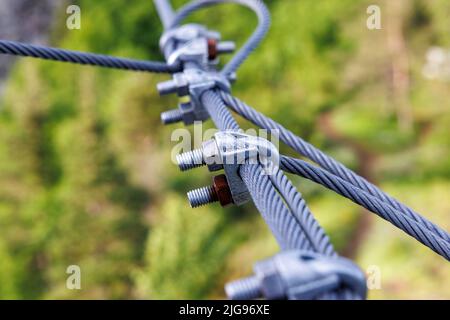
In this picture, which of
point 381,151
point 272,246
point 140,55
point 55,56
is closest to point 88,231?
point 272,246

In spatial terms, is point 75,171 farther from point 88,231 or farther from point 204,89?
point 204,89

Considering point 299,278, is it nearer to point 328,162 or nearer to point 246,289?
point 246,289

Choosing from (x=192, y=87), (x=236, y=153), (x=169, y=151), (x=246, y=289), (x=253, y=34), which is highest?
(x=169, y=151)

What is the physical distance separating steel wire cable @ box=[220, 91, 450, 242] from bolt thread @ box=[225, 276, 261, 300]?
0.15m

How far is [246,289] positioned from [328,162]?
0.17 m

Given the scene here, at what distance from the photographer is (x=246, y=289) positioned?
249 millimetres

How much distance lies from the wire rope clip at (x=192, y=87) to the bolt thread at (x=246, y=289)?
0.28 meters

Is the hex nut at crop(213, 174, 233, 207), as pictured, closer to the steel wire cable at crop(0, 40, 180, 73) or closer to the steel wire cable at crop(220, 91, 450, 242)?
the steel wire cable at crop(220, 91, 450, 242)

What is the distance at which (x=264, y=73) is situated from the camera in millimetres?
2656

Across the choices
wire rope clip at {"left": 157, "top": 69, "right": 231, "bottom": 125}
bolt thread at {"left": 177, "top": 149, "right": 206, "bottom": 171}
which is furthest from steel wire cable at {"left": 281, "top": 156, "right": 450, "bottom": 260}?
wire rope clip at {"left": 157, "top": 69, "right": 231, "bottom": 125}

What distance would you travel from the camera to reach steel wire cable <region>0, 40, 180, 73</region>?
488mm

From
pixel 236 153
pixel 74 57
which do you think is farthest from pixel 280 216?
pixel 74 57

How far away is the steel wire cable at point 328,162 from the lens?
0.34 meters

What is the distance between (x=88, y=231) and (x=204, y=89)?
1.76 meters
